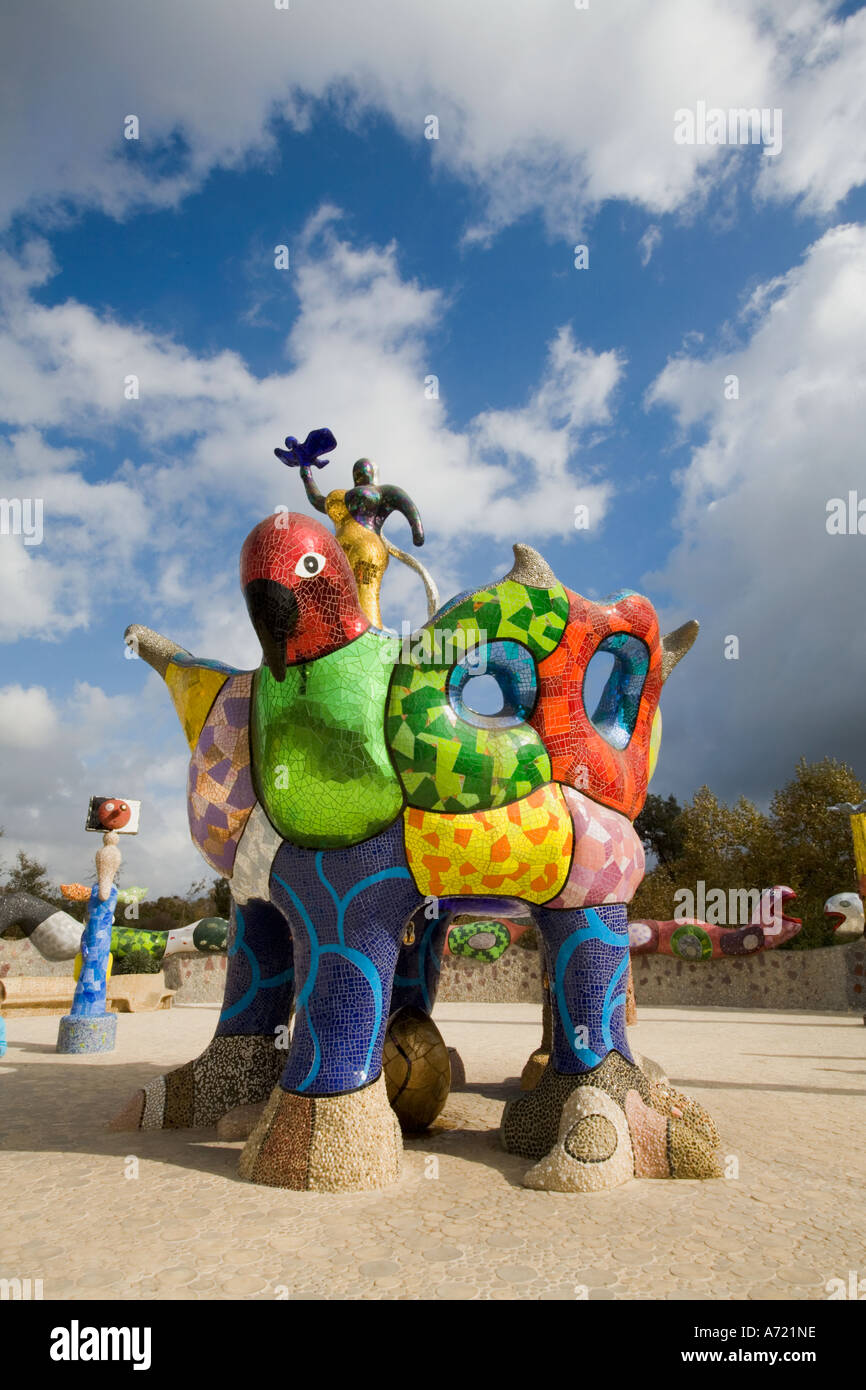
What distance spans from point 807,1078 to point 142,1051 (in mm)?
7168

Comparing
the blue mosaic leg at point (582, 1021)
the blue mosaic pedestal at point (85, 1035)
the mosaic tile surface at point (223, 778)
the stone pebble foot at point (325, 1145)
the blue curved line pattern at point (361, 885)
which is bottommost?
the blue mosaic pedestal at point (85, 1035)

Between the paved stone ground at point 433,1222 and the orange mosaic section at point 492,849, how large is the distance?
1.51 m

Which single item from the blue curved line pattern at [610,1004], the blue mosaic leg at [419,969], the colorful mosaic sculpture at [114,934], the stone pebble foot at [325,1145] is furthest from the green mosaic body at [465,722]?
the colorful mosaic sculpture at [114,934]

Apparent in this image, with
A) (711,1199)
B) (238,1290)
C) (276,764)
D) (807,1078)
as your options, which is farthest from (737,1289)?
(807,1078)

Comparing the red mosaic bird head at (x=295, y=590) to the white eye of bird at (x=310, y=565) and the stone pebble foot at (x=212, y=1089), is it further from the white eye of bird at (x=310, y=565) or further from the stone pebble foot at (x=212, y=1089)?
the stone pebble foot at (x=212, y=1089)

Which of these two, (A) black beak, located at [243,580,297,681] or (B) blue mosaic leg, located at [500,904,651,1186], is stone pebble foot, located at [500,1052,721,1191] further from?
(A) black beak, located at [243,580,297,681]

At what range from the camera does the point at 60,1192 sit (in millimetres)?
4242

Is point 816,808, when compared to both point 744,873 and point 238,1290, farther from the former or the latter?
point 238,1290

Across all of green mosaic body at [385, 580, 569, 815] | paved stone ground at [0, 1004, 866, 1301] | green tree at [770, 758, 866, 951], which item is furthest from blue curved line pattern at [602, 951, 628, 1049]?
green tree at [770, 758, 866, 951]

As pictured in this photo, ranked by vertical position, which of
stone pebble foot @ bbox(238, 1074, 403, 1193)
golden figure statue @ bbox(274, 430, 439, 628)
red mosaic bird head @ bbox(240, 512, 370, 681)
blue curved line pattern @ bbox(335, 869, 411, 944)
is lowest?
stone pebble foot @ bbox(238, 1074, 403, 1193)

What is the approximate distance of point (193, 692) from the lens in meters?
5.57

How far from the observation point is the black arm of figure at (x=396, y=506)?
6.13m

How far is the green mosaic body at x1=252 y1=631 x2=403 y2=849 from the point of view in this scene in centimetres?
461

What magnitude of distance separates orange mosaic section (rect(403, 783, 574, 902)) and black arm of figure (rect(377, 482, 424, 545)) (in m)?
2.40
